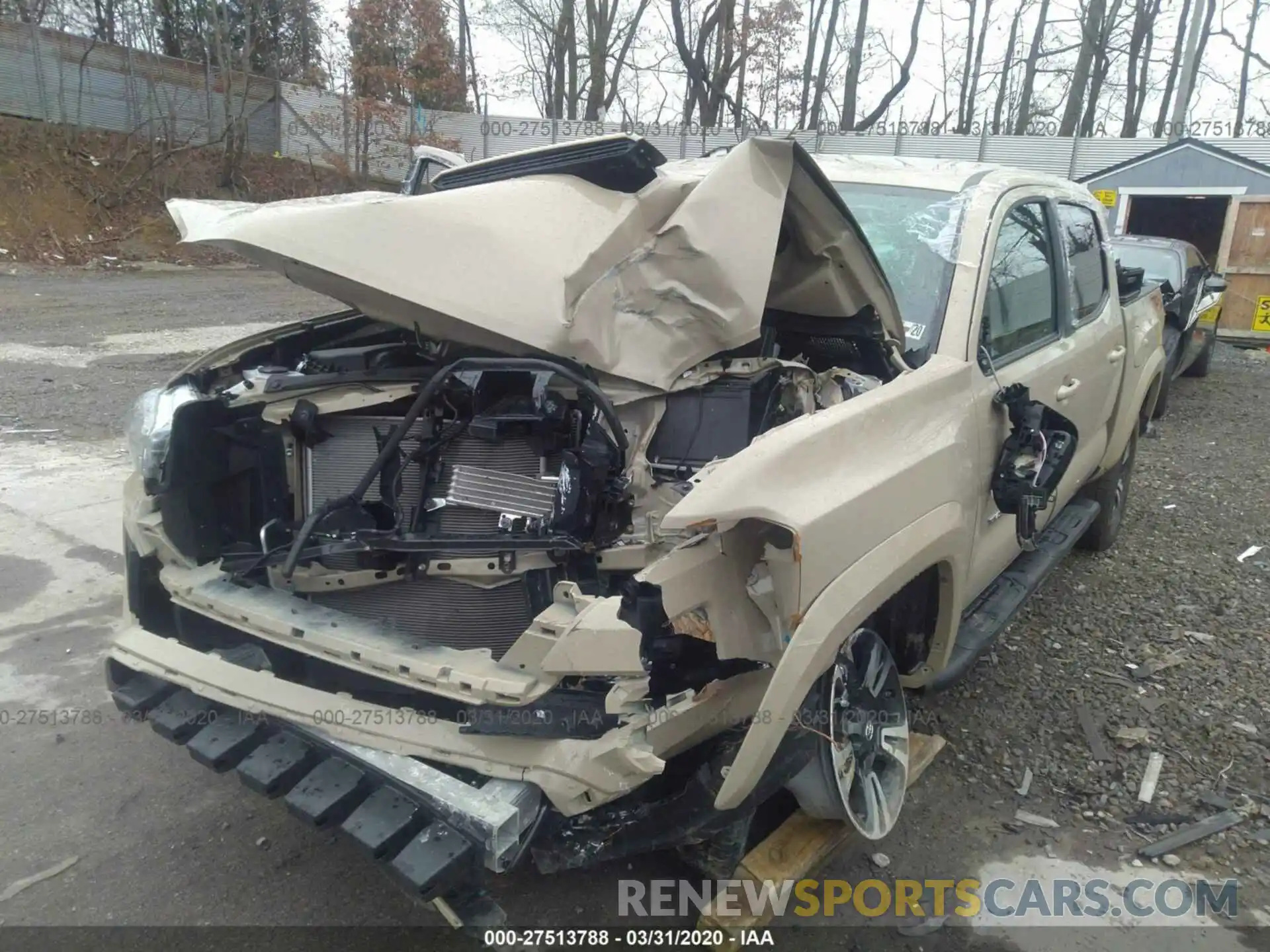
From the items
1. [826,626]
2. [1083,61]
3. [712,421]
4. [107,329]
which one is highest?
[1083,61]

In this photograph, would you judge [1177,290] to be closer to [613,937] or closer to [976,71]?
[613,937]

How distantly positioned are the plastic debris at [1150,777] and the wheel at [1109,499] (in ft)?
5.79

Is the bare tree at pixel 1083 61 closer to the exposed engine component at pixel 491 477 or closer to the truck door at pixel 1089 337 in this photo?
the truck door at pixel 1089 337

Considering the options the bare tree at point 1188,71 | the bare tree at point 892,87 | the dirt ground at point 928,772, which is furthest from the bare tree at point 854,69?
the dirt ground at point 928,772

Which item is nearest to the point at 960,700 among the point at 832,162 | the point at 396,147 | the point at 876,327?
the point at 876,327

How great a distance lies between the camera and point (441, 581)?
2.52 metres

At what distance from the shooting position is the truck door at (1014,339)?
9.51 ft

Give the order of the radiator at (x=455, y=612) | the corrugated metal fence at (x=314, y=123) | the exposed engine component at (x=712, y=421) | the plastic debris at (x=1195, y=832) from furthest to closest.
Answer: the corrugated metal fence at (x=314, y=123) → the plastic debris at (x=1195, y=832) → the exposed engine component at (x=712, y=421) → the radiator at (x=455, y=612)

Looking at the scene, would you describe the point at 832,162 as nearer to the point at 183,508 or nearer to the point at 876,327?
the point at 876,327

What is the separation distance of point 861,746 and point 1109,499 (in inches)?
123

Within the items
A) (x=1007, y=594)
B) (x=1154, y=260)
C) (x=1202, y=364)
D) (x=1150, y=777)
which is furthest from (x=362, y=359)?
(x=1202, y=364)

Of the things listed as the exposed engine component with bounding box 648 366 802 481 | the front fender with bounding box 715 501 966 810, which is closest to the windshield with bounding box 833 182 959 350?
the exposed engine component with bounding box 648 366 802 481

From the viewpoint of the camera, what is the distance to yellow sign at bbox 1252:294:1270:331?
1367cm

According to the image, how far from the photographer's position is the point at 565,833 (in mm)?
2012
